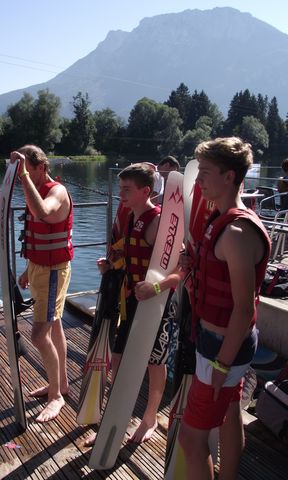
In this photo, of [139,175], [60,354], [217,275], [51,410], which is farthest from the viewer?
[60,354]

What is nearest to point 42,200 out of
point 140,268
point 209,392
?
point 140,268

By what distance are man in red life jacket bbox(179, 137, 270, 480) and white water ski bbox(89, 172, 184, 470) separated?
0.60 metres

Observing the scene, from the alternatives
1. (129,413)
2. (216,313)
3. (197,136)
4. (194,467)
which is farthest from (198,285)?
(197,136)

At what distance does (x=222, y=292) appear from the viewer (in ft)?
5.64

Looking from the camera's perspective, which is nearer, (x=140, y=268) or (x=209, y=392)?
(x=209, y=392)

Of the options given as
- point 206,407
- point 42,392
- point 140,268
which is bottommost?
point 42,392

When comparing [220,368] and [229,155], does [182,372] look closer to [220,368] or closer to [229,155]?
[220,368]

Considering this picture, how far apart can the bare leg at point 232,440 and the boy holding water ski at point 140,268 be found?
67cm

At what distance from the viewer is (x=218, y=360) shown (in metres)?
1.70

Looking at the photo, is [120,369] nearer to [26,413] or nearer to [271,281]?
[26,413]

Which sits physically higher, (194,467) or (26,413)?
(194,467)

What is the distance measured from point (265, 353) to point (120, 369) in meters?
1.71

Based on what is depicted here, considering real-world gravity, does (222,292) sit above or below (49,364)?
above

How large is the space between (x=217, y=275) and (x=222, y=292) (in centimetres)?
7
